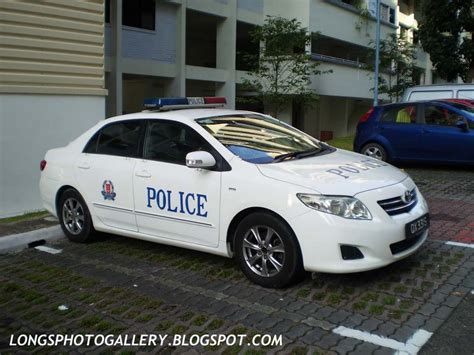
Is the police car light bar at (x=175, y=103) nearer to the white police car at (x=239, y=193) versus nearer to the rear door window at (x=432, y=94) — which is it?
the white police car at (x=239, y=193)

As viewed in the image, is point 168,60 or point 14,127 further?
point 168,60

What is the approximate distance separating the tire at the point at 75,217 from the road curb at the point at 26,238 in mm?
244

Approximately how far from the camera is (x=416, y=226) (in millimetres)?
4742

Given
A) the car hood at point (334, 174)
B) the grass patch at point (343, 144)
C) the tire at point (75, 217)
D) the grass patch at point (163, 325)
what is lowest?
the grass patch at point (163, 325)

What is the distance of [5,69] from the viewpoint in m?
7.63

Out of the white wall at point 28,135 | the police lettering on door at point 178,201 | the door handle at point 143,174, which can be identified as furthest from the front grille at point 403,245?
the white wall at point 28,135

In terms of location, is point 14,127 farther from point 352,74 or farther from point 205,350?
point 352,74

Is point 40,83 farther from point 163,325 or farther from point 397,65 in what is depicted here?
point 397,65

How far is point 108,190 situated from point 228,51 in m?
14.6

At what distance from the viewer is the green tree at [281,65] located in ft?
59.3

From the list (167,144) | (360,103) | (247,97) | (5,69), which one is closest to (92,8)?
(5,69)

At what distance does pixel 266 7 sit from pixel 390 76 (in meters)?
6.89

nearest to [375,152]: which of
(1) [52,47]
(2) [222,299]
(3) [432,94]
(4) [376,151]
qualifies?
(4) [376,151]

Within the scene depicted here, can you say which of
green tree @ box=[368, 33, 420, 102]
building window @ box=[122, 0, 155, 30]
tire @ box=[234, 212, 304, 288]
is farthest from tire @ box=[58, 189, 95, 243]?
green tree @ box=[368, 33, 420, 102]
